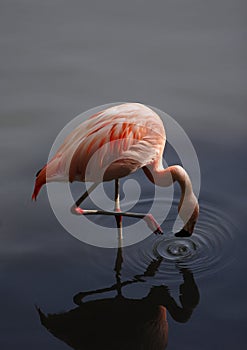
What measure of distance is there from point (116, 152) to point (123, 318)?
2.68 feet

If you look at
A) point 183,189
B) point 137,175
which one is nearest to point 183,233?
point 183,189

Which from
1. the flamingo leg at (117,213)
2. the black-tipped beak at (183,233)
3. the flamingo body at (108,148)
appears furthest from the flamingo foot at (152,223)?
the flamingo body at (108,148)

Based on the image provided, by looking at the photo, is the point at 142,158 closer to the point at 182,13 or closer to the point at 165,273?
the point at 165,273

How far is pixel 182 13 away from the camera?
235 inches

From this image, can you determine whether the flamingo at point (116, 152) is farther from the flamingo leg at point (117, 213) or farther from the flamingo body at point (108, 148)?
the flamingo leg at point (117, 213)

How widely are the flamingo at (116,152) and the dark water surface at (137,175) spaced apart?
1.11 ft

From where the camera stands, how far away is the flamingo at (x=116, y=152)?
10.6ft

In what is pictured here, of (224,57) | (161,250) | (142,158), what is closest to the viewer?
(142,158)

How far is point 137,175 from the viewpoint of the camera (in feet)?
13.5

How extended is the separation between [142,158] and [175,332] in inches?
34.4

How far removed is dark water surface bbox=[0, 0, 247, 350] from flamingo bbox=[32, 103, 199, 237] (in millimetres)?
337

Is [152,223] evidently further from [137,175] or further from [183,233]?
[137,175]

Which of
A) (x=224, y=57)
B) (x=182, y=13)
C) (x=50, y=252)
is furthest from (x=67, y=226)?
(x=182, y=13)

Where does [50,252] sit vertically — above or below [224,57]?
below
